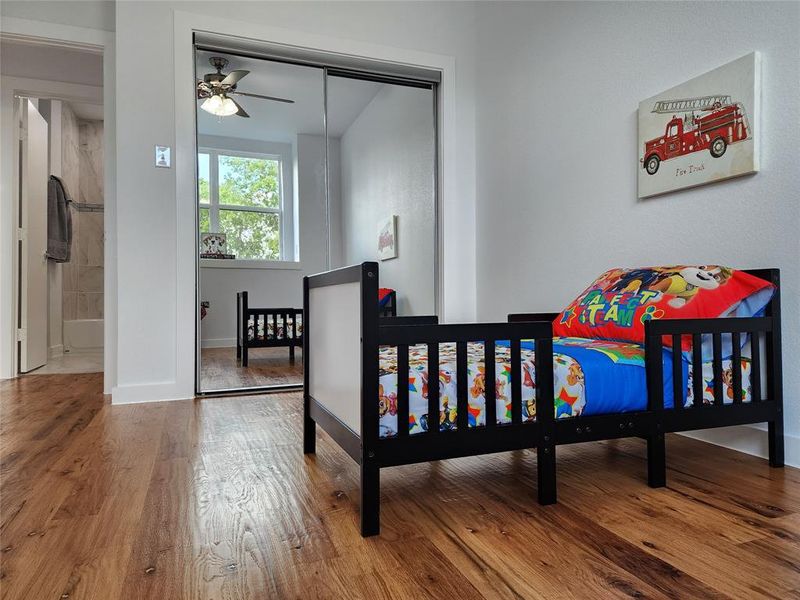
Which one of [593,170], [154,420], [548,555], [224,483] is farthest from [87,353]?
[548,555]

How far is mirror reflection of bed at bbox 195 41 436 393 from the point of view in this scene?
10.1 ft

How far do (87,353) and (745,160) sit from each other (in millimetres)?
6086

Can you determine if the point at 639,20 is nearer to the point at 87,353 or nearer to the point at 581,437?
the point at 581,437

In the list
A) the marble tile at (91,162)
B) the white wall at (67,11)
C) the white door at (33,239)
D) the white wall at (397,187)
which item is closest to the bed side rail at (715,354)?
the white wall at (397,187)

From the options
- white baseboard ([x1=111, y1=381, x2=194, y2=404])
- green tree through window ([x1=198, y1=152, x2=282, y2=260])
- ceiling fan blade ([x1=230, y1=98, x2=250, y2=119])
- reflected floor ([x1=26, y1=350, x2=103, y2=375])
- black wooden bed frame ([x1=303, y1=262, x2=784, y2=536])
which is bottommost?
reflected floor ([x1=26, y1=350, x2=103, y2=375])

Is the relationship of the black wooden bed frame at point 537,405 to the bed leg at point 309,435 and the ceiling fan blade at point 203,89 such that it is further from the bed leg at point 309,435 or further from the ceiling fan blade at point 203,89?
the ceiling fan blade at point 203,89

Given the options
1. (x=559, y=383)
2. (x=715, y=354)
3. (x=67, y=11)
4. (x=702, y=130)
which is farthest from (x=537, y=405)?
(x=67, y=11)

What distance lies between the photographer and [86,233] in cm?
634

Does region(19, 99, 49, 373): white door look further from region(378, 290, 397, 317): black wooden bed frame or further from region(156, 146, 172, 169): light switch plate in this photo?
region(378, 290, 397, 317): black wooden bed frame

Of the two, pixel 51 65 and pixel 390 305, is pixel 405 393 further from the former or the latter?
pixel 51 65

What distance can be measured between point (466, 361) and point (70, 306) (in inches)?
254

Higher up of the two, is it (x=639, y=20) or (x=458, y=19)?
(x=458, y=19)

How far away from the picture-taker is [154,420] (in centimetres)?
235

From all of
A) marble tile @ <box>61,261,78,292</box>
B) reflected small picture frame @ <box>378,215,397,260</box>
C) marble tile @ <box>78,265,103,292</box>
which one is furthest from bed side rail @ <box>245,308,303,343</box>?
marble tile @ <box>78,265,103,292</box>
